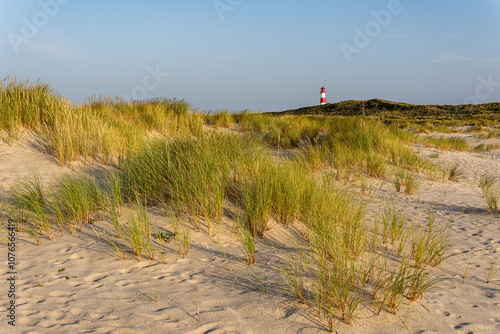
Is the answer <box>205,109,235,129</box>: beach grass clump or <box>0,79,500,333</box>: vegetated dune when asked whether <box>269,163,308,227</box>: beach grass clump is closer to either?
<box>0,79,500,333</box>: vegetated dune

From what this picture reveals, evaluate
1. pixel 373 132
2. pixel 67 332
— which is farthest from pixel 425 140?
pixel 67 332

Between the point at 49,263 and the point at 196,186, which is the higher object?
the point at 196,186

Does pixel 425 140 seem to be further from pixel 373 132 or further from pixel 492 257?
pixel 492 257

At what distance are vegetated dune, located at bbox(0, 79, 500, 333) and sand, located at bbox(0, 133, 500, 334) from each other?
0.04 feet

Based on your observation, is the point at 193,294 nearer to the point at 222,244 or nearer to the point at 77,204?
the point at 222,244

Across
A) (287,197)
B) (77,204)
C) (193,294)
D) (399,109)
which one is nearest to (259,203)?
(287,197)

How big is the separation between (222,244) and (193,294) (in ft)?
2.97

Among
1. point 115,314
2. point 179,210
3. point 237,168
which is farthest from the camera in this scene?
point 237,168

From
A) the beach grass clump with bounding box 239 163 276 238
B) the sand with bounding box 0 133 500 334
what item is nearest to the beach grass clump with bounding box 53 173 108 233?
the sand with bounding box 0 133 500 334

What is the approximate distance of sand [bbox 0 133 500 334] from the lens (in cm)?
233

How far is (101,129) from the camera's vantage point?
21.3 feet

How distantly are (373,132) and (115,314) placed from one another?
820cm

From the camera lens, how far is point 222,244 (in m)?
3.54

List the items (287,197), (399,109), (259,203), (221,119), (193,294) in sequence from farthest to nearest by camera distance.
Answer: (399,109)
(221,119)
(287,197)
(259,203)
(193,294)
